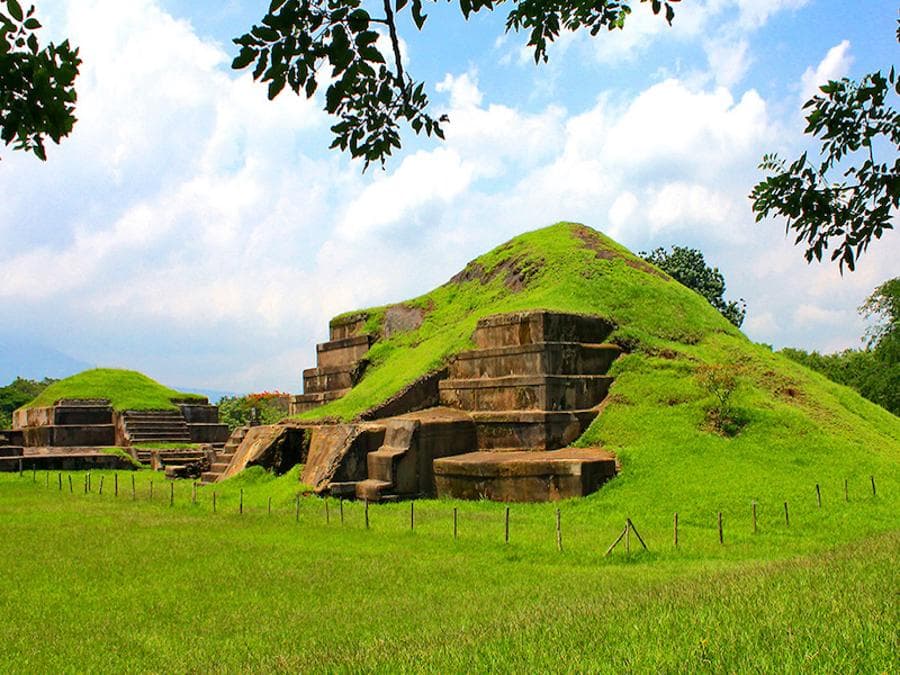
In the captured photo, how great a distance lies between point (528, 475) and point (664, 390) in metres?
5.13

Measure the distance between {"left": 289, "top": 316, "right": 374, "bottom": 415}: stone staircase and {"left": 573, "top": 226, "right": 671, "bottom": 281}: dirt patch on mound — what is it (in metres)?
8.09

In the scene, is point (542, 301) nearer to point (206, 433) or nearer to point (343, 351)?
point (343, 351)

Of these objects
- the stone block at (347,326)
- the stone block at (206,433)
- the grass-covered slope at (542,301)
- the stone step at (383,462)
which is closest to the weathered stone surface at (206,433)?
the stone block at (206,433)

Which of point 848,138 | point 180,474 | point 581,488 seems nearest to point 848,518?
point 581,488

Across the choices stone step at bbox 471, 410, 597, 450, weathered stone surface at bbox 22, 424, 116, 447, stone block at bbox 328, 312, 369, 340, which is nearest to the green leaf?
stone step at bbox 471, 410, 597, 450

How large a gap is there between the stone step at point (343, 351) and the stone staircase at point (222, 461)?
5.04 meters

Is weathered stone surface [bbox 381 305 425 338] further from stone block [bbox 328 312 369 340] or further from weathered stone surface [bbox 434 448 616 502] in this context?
weathered stone surface [bbox 434 448 616 502]

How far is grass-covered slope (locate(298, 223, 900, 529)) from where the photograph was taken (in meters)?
16.8

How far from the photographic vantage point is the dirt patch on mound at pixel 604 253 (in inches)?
1050

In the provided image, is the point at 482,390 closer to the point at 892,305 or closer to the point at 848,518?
the point at 848,518

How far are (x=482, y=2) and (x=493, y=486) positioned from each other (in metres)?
14.0

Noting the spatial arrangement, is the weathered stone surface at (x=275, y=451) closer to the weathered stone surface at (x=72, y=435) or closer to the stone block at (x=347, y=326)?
the stone block at (x=347, y=326)

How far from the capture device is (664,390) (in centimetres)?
2052

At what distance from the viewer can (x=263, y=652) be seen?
6535 millimetres
